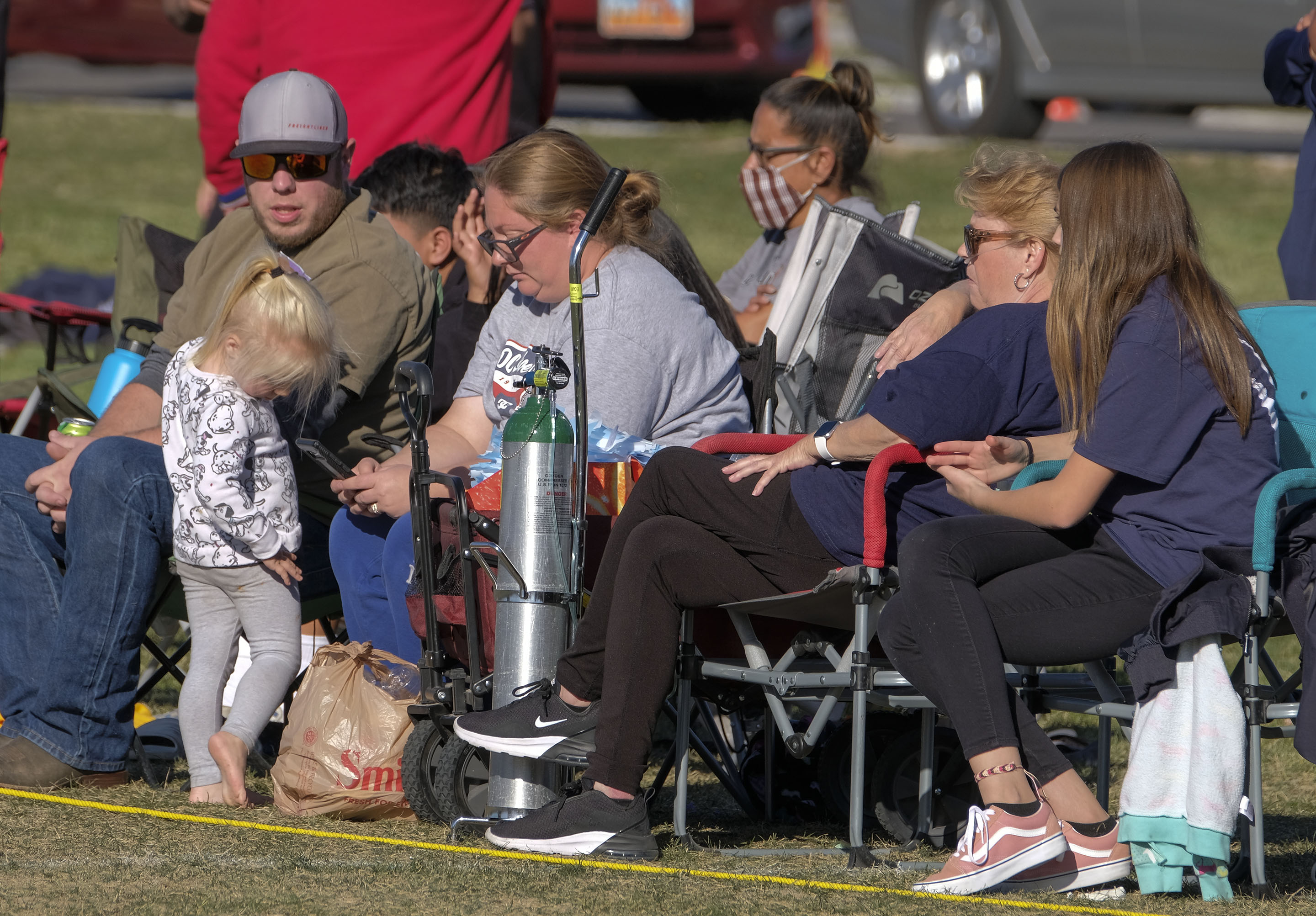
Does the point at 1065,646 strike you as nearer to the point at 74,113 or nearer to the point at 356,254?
the point at 356,254

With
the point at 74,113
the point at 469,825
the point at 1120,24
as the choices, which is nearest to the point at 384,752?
the point at 469,825

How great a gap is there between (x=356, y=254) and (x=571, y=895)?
1897mm

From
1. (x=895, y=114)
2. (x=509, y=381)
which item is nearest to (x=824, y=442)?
(x=509, y=381)

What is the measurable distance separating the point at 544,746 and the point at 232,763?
809mm

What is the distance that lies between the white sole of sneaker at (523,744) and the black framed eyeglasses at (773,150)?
2945 millimetres

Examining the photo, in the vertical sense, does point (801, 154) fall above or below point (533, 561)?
above

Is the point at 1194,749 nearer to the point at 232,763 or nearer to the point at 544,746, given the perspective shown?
the point at 544,746

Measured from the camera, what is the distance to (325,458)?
4.02 meters

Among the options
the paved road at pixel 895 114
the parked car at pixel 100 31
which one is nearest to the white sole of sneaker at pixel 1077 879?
the paved road at pixel 895 114

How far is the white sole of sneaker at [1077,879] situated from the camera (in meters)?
3.31

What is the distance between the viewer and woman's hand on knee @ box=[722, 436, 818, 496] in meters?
3.68

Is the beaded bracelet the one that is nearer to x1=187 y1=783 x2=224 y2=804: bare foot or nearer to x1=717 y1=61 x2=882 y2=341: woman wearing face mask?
x1=187 y1=783 x2=224 y2=804: bare foot

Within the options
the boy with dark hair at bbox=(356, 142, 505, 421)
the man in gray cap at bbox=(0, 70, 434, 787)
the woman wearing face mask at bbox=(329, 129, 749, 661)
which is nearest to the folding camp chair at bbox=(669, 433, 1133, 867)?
the woman wearing face mask at bbox=(329, 129, 749, 661)

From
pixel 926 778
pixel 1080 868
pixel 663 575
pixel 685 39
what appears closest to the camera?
pixel 1080 868
